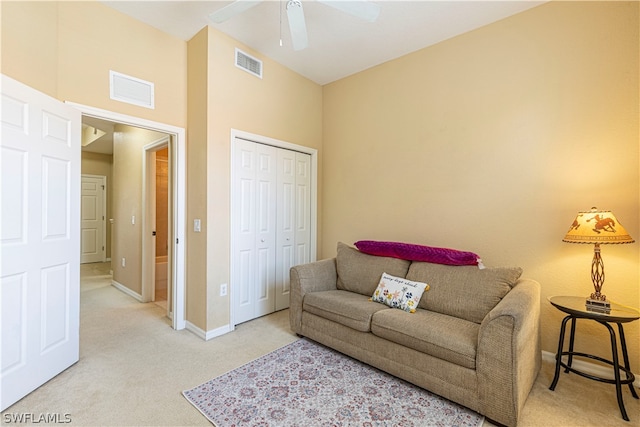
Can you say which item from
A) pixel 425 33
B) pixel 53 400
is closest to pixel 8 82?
pixel 53 400

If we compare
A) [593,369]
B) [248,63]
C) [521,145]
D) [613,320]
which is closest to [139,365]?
[248,63]

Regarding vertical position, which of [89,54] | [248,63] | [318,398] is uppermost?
[248,63]

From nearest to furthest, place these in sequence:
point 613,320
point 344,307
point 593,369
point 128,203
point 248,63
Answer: point 613,320 < point 593,369 < point 344,307 < point 248,63 < point 128,203

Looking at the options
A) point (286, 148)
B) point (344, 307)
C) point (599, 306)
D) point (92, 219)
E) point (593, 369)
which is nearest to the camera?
point (599, 306)

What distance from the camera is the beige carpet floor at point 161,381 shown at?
174 centimetres

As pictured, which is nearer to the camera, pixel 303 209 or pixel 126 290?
pixel 303 209

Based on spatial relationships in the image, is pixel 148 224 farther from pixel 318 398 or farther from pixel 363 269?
pixel 318 398

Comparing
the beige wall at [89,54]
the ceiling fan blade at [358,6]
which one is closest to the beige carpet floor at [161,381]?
the beige wall at [89,54]

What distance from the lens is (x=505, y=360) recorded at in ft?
5.36

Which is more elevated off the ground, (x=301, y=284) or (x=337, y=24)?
(x=337, y=24)

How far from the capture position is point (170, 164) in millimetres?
3064

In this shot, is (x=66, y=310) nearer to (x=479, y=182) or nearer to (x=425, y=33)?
(x=479, y=182)

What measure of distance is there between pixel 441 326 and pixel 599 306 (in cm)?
101

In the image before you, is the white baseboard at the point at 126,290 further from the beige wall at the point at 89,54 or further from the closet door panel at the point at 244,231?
the beige wall at the point at 89,54
